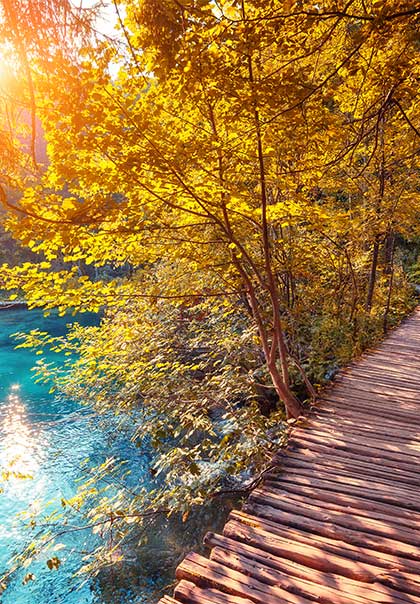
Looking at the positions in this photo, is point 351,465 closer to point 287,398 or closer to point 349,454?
point 349,454

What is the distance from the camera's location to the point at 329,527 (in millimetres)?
1935

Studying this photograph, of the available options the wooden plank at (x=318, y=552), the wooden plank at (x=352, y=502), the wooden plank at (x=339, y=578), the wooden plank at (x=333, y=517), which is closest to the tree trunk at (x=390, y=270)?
the wooden plank at (x=352, y=502)

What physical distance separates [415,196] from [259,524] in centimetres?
493

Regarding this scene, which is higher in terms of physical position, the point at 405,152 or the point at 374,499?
the point at 405,152

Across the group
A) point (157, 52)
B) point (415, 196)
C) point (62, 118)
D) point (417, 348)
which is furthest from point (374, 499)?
point (415, 196)

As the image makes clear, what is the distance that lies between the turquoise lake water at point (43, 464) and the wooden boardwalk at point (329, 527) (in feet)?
5.97

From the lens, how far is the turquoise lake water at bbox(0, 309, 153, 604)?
13.1 feet

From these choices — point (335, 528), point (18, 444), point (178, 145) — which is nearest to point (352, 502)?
point (335, 528)

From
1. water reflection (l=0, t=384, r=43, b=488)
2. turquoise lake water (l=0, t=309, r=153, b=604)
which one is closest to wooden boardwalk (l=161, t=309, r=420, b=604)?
turquoise lake water (l=0, t=309, r=153, b=604)

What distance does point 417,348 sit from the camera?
5254 mm

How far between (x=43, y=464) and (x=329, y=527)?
5.51m

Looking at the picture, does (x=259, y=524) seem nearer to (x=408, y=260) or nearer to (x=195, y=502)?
(x=195, y=502)

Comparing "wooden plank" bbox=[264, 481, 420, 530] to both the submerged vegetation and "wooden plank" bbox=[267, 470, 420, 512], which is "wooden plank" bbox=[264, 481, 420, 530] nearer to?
"wooden plank" bbox=[267, 470, 420, 512]

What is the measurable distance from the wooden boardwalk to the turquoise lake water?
1821 millimetres
